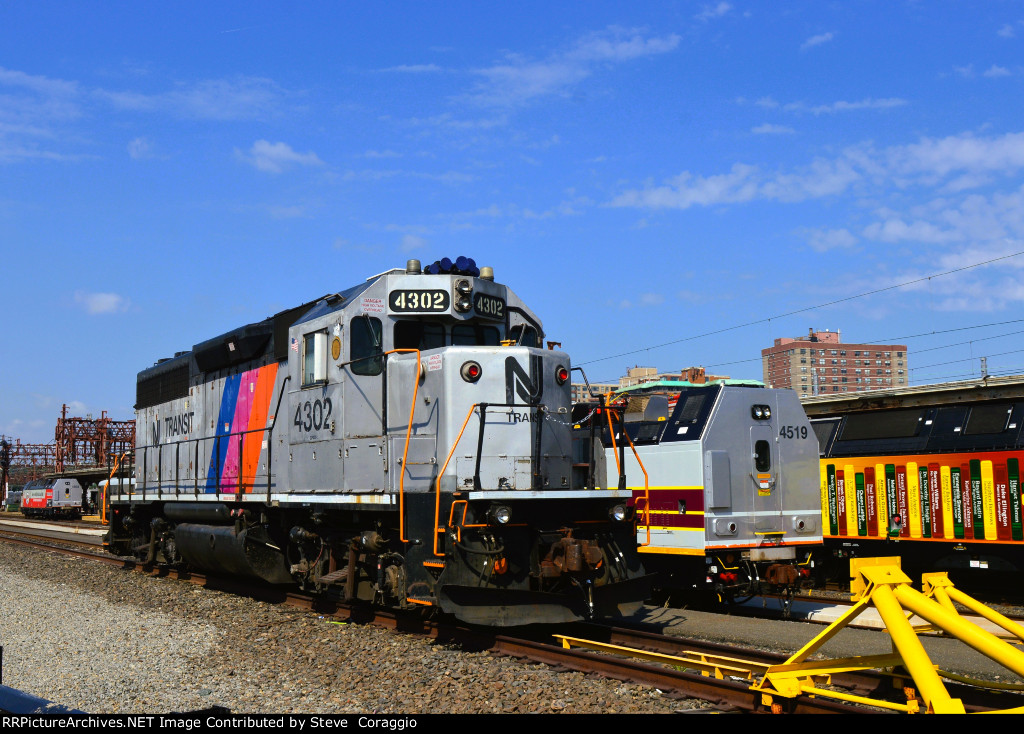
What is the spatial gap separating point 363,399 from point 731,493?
434cm

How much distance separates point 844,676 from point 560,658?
2118mm

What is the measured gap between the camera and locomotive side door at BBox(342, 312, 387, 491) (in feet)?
27.9

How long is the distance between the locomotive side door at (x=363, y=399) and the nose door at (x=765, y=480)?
4.52 m

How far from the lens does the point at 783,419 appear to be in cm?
1046

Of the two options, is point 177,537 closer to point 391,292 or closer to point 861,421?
point 391,292

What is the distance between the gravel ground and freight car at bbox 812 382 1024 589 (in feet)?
22.8

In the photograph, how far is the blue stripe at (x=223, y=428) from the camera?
12.0 meters

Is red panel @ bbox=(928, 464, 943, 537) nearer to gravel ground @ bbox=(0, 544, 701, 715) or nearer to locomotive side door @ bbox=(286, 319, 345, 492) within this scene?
gravel ground @ bbox=(0, 544, 701, 715)

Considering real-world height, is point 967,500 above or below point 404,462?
below

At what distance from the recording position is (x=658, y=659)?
6.83 metres

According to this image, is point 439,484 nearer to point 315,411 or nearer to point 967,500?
point 315,411

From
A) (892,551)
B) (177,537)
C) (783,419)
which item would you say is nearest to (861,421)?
(892,551)

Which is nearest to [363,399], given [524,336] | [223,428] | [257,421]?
[524,336]

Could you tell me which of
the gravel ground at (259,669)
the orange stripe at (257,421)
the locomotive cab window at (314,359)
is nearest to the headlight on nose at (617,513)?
the gravel ground at (259,669)
